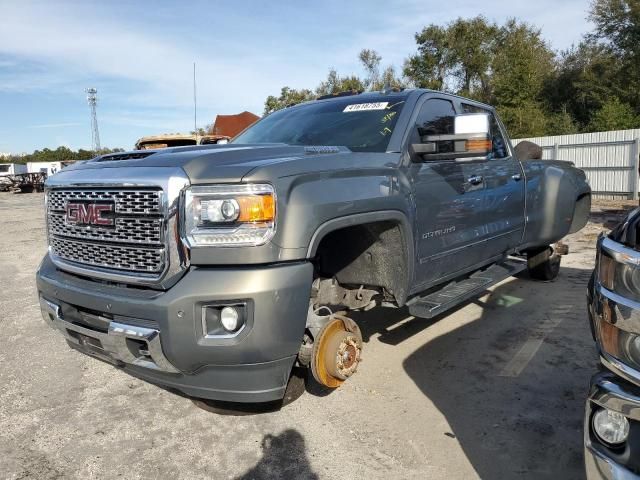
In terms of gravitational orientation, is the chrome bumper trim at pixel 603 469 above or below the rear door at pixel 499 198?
below

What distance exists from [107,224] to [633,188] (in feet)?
58.6

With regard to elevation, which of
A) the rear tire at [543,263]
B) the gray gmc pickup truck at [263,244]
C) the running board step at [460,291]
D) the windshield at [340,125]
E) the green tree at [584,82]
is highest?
the green tree at [584,82]

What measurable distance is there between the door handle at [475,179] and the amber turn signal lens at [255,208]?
85.4 inches

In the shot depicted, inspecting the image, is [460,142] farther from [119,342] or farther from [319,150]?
[119,342]

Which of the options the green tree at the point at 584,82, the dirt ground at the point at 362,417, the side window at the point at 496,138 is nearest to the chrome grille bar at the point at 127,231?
the dirt ground at the point at 362,417

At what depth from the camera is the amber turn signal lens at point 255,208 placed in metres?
2.47

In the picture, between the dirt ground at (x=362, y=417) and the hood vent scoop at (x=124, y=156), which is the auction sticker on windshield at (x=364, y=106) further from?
the dirt ground at (x=362, y=417)

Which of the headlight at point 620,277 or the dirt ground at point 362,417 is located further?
the dirt ground at point 362,417

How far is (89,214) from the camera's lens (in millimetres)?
2898

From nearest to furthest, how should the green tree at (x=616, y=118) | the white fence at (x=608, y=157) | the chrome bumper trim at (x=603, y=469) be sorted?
the chrome bumper trim at (x=603, y=469) < the white fence at (x=608, y=157) < the green tree at (x=616, y=118)

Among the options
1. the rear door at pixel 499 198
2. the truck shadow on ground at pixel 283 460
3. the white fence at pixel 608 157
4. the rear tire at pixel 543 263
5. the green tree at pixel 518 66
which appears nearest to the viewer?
the truck shadow on ground at pixel 283 460

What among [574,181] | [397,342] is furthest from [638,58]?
[397,342]

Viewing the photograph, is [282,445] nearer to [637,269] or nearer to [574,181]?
[637,269]

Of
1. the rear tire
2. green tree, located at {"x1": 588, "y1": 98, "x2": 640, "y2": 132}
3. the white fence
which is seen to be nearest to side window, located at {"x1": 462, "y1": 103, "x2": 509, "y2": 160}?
the rear tire
